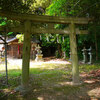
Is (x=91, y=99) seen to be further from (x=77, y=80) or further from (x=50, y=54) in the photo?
(x=50, y=54)

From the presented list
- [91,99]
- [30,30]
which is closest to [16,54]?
[30,30]

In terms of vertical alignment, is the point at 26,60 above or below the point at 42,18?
below

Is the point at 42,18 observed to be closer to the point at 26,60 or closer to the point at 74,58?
the point at 26,60

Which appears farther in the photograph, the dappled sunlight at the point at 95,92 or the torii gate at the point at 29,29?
the torii gate at the point at 29,29

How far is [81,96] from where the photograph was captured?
3.60 m

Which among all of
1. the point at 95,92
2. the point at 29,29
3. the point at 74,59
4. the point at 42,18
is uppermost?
the point at 42,18

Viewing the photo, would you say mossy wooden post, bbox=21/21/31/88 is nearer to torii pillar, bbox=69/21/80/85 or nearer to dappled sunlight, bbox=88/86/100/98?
torii pillar, bbox=69/21/80/85

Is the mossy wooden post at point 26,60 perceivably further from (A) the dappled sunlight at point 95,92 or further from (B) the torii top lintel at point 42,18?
(A) the dappled sunlight at point 95,92

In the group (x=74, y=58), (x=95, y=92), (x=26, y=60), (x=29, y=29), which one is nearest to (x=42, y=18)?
(x=29, y=29)

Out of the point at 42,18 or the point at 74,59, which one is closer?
the point at 42,18

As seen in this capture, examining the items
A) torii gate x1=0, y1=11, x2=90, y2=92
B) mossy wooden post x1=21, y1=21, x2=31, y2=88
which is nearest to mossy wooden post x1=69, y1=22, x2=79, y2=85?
torii gate x1=0, y1=11, x2=90, y2=92

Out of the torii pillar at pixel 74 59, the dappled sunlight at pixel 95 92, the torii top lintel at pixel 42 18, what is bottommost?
the dappled sunlight at pixel 95 92

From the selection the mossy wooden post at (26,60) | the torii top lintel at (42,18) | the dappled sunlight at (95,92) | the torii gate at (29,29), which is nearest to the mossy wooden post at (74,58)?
the torii gate at (29,29)

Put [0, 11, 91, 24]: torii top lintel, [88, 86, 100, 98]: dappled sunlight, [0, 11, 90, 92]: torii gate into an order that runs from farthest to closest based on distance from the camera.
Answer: [0, 11, 90, 92]: torii gate, [0, 11, 91, 24]: torii top lintel, [88, 86, 100, 98]: dappled sunlight
